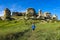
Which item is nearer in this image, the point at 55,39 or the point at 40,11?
the point at 55,39

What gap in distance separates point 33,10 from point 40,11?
28.9 feet

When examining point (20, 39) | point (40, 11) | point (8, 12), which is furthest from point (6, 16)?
point (20, 39)

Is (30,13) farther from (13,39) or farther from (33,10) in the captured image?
(13,39)

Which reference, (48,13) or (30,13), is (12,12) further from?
(48,13)

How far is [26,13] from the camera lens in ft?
511

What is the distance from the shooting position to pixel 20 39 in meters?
25.5

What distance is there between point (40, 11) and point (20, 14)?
18644 millimetres

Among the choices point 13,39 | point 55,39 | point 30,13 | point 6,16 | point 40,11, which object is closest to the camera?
point 55,39

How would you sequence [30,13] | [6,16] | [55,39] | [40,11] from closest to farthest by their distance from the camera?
[55,39]
[6,16]
[30,13]
[40,11]

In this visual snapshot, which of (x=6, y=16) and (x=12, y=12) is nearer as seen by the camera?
(x=6, y=16)

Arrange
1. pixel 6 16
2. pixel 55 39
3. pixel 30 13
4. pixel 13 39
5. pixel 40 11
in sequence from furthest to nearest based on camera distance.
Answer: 1. pixel 40 11
2. pixel 30 13
3. pixel 6 16
4. pixel 13 39
5. pixel 55 39

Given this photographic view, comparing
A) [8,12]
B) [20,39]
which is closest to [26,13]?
[8,12]

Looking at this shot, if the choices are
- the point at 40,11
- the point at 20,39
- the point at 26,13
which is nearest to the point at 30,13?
the point at 26,13

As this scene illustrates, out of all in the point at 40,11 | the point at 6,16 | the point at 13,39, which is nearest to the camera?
the point at 13,39
